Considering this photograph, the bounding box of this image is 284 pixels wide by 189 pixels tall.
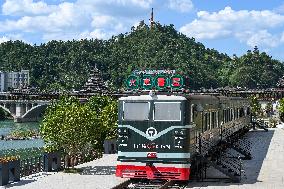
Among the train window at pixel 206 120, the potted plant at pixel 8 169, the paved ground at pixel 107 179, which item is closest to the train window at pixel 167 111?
the paved ground at pixel 107 179

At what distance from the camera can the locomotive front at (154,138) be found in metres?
21.3

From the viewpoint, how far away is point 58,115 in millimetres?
27406

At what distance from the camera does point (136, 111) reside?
21875mm

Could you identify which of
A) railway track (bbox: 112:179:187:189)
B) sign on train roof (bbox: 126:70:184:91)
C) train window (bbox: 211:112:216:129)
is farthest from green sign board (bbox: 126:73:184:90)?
train window (bbox: 211:112:216:129)

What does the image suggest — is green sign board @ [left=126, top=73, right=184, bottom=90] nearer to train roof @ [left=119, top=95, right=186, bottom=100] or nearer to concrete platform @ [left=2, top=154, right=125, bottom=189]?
train roof @ [left=119, top=95, right=186, bottom=100]

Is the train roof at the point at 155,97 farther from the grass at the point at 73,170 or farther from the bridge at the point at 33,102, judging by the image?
the bridge at the point at 33,102

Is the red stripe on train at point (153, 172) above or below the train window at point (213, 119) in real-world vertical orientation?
below

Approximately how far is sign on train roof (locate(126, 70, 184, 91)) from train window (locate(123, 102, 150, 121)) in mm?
1248

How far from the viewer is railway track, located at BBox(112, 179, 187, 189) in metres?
21.0

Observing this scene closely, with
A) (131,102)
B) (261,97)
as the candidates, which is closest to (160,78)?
(131,102)

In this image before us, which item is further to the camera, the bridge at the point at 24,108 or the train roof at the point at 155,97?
the bridge at the point at 24,108

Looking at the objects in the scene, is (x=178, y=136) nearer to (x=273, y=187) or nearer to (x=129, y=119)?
(x=129, y=119)

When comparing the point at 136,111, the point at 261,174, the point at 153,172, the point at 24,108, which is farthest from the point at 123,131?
the point at 24,108

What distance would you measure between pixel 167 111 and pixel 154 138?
3.87 feet
